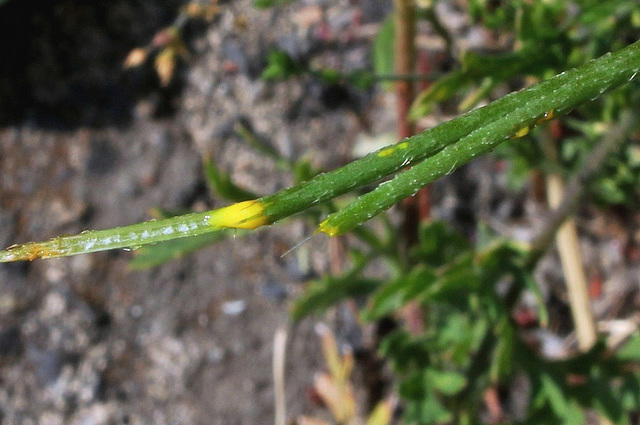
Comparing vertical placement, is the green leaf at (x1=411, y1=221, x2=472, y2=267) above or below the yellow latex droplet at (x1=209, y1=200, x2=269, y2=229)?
above

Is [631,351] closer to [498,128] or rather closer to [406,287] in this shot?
[406,287]

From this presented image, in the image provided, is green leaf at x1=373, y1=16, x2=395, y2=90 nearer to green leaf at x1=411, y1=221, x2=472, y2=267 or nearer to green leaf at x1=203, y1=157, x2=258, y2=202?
green leaf at x1=411, y1=221, x2=472, y2=267

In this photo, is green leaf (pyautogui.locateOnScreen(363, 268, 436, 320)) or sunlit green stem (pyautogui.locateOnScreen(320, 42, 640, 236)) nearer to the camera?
sunlit green stem (pyautogui.locateOnScreen(320, 42, 640, 236))

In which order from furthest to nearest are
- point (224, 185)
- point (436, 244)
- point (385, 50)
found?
point (385, 50) < point (436, 244) < point (224, 185)

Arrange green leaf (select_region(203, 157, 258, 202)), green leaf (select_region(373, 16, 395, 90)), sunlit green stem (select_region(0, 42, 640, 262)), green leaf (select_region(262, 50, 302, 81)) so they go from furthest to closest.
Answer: green leaf (select_region(373, 16, 395, 90))
green leaf (select_region(262, 50, 302, 81))
green leaf (select_region(203, 157, 258, 202))
sunlit green stem (select_region(0, 42, 640, 262))

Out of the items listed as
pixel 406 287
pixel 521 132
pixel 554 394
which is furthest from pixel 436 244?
pixel 521 132

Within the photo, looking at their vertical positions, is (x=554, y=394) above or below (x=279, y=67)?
below

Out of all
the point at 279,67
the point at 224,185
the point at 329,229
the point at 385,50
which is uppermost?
the point at 385,50

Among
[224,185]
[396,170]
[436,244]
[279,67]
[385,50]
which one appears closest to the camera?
[396,170]

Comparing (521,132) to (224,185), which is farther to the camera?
(224,185)

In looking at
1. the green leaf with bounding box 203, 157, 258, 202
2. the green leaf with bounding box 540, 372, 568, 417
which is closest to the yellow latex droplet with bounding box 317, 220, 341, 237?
the green leaf with bounding box 203, 157, 258, 202
